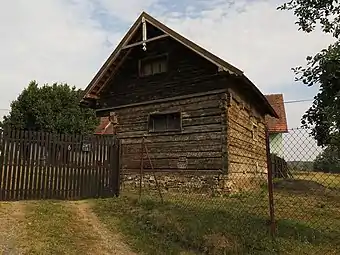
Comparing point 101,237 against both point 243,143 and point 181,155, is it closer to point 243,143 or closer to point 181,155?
point 181,155

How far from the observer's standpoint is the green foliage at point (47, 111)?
95.0ft

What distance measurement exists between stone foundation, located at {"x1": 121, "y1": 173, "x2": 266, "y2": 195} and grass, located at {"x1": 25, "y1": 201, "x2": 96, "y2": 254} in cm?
383

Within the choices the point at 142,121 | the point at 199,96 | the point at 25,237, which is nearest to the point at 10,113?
the point at 142,121

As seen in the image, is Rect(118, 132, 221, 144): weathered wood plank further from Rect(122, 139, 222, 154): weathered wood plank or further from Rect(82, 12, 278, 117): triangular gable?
Rect(82, 12, 278, 117): triangular gable

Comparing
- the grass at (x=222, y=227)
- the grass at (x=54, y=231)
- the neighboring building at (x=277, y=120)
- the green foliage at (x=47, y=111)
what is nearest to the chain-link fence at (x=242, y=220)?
the grass at (x=222, y=227)

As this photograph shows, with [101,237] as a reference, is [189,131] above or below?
above

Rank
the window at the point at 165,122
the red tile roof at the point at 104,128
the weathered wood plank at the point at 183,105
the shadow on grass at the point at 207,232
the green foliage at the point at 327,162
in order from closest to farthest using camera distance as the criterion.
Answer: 1. the green foliage at the point at 327,162
2. the shadow on grass at the point at 207,232
3. the weathered wood plank at the point at 183,105
4. the window at the point at 165,122
5. the red tile roof at the point at 104,128

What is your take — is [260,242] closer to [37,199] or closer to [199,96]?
[37,199]

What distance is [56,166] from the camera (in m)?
10.8

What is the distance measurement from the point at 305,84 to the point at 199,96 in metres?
7.13

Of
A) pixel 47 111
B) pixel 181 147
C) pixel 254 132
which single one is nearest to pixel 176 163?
pixel 181 147

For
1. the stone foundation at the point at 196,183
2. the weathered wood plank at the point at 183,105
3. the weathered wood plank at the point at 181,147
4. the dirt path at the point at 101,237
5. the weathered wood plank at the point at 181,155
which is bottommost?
the dirt path at the point at 101,237

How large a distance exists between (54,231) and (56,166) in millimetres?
3859

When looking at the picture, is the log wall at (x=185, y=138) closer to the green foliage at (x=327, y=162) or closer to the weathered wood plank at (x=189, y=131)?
the weathered wood plank at (x=189, y=131)
